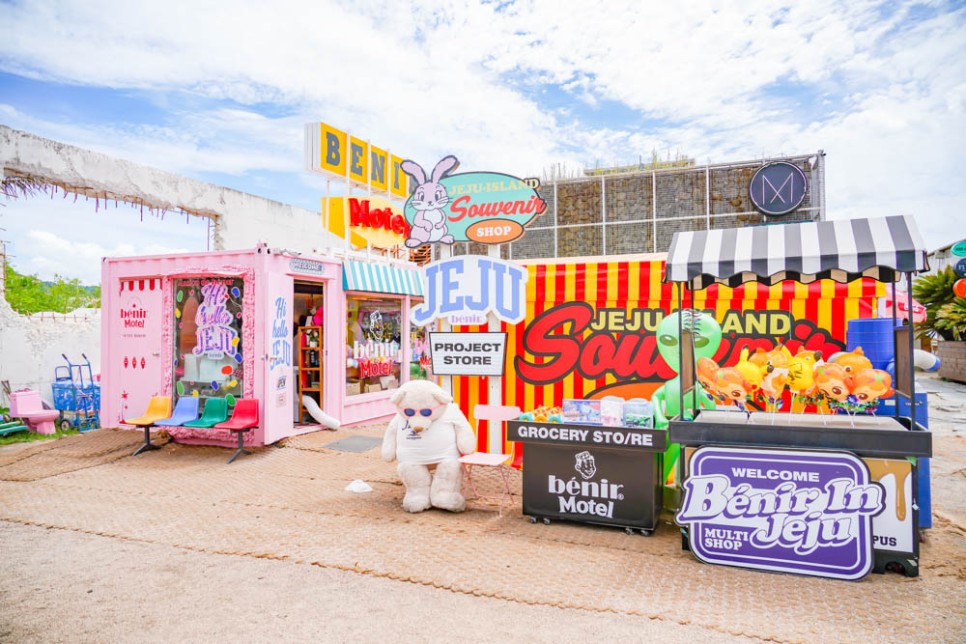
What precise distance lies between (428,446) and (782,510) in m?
3.24

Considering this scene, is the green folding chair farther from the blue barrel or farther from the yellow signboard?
the blue barrel

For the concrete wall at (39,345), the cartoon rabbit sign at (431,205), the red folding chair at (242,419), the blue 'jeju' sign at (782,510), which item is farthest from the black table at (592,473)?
the concrete wall at (39,345)

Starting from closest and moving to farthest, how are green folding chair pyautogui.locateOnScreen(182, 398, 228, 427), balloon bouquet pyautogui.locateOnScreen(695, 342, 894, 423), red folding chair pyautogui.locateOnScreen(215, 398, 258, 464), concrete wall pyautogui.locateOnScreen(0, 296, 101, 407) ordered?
balloon bouquet pyautogui.locateOnScreen(695, 342, 894, 423) < red folding chair pyautogui.locateOnScreen(215, 398, 258, 464) < green folding chair pyautogui.locateOnScreen(182, 398, 228, 427) < concrete wall pyautogui.locateOnScreen(0, 296, 101, 407)

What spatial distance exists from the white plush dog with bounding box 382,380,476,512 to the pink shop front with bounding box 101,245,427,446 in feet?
4.87

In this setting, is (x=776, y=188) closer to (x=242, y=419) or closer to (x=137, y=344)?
(x=242, y=419)

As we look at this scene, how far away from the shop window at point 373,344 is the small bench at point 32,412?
4.97 metres

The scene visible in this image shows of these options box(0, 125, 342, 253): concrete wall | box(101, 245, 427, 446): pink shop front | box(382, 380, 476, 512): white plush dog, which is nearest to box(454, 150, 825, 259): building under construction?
box(0, 125, 342, 253): concrete wall

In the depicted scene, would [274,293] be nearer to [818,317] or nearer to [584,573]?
[584,573]

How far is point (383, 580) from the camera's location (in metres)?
Answer: 4.35

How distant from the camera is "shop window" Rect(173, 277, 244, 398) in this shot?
9.00 meters

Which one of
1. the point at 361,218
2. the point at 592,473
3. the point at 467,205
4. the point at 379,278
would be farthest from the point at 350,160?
the point at 592,473

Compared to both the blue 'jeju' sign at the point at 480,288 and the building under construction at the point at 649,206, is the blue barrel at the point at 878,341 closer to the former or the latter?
the blue 'jeju' sign at the point at 480,288

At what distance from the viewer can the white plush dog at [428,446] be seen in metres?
5.99

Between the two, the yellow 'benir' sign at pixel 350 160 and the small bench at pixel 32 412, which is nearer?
the small bench at pixel 32 412
